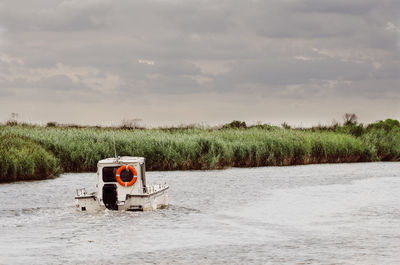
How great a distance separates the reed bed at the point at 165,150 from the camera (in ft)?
82.6

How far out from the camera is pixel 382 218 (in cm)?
1703

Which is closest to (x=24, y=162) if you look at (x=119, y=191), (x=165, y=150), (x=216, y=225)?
(x=165, y=150)

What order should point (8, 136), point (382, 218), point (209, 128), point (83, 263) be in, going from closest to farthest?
point (83, 263) < point (382, 218) < point (8, 136) < point (209, 128)

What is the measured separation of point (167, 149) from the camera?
29391 mm

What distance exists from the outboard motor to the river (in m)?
0.24

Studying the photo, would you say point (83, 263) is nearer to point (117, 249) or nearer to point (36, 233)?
point (117, 249)

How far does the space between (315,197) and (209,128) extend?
56.8 feet

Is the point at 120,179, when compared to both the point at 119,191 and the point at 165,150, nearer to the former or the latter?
the point at 119,191

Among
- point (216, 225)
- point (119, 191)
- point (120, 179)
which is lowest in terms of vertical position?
point (216, 225)

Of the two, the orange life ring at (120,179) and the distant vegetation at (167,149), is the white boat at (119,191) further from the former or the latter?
the distant vegetation at (167,149)

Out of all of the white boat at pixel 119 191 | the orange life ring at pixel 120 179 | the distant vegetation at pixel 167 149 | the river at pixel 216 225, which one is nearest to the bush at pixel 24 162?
the distant vegetation at pixel 167 149

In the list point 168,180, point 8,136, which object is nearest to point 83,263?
point 168,180

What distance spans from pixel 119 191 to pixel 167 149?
478 inches

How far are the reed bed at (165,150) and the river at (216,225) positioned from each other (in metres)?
1.13
